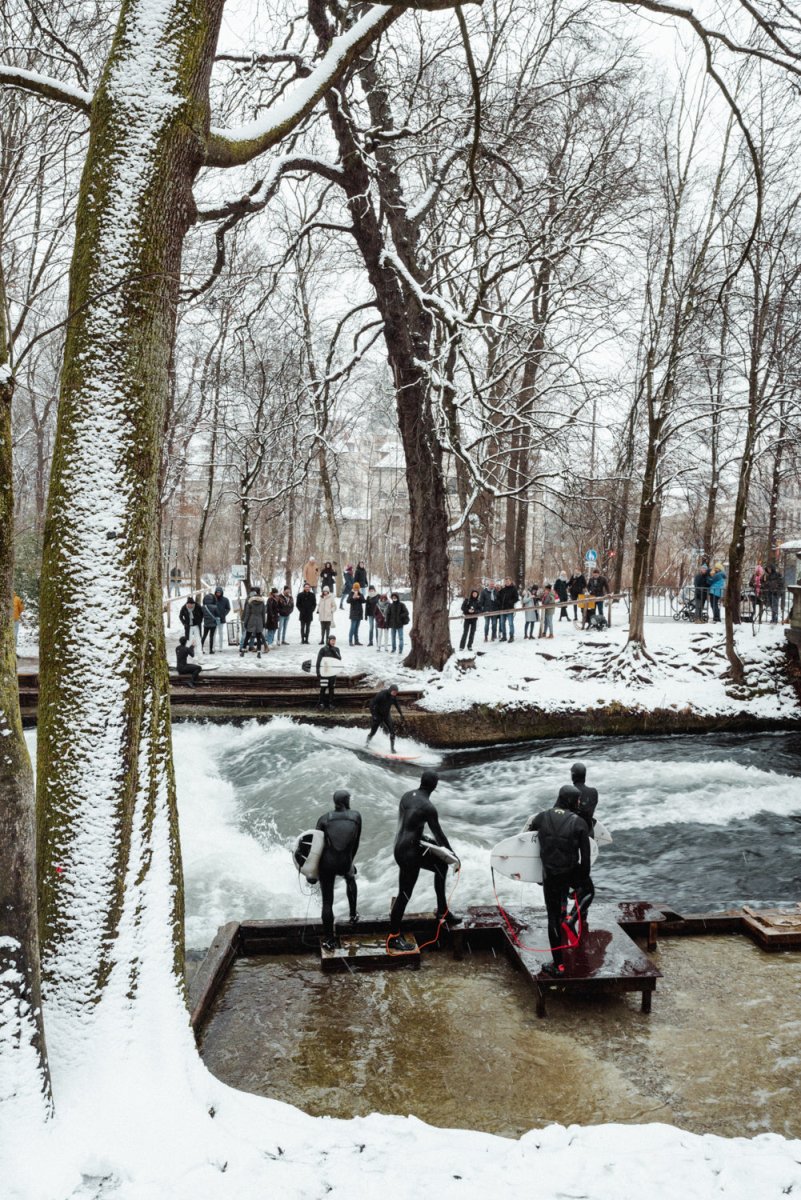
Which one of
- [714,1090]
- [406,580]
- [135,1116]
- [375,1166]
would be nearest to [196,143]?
[135,1116]

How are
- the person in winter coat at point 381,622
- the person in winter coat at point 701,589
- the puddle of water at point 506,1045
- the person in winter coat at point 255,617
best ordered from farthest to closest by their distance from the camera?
1. the person in winter coat at point 701,589
2. the person in winter coat at point 381,622
3. the person in winter coat at point 255,617
4. the puddle of water at point 506,1045

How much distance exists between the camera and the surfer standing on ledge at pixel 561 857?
23.5 feet

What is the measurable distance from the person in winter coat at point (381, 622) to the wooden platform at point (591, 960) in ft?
49.3

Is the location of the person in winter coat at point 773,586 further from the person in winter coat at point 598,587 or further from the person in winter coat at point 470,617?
the person in winter coat at point 470,617

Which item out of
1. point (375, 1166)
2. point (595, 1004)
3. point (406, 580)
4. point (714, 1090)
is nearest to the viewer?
point (375, 1166)

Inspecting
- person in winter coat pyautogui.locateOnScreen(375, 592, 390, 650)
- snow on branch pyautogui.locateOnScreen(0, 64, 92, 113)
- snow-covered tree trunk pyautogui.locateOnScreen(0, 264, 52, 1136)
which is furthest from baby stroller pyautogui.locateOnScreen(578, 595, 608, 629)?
snow-covered tree trunk pyautogui.locateOnScreen(0, 264, 52, 1136)

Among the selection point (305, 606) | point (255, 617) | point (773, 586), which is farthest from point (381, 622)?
point (773, 586)

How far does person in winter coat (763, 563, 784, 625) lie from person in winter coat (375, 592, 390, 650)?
11.1 meters

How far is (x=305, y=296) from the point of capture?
2636 cm

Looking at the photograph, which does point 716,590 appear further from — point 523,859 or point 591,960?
point 591,960

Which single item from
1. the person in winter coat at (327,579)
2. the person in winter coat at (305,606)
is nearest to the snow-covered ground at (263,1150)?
the person in winter coat at (327,579)

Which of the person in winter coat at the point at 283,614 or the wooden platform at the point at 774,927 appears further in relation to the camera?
the person in winter coat at the point at 283,614

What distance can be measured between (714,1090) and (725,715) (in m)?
14.6

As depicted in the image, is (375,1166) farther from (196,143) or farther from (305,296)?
(305,296)
